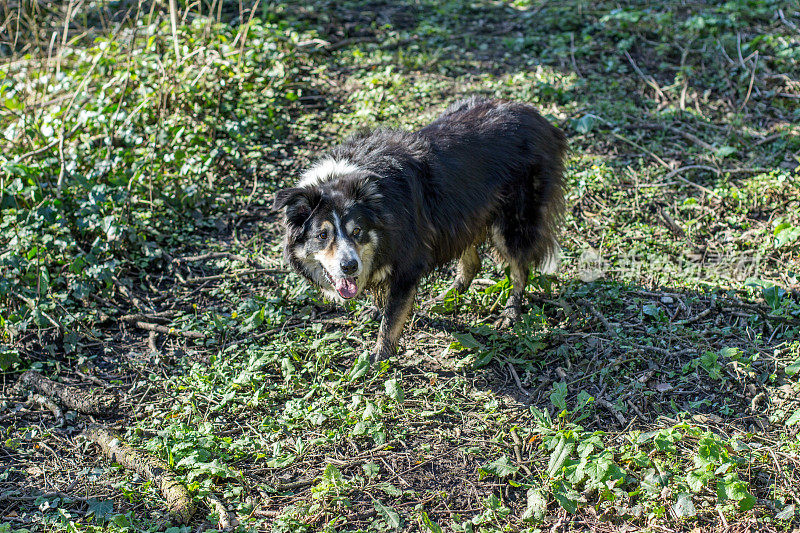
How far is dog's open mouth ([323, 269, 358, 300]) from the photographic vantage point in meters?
4.56

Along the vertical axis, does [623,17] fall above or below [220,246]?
above

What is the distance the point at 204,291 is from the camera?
5730mm

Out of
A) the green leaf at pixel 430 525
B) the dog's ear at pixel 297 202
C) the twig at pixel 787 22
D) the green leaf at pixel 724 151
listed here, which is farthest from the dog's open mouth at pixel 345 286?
the twig at pixel 787 22

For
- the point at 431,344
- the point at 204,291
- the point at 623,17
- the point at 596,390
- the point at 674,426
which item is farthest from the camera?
the point at 623,17

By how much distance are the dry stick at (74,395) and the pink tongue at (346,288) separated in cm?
170

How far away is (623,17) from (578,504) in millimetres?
7380

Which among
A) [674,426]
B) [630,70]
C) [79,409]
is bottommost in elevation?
[79,409]

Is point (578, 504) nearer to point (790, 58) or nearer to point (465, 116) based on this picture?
point (465, 116)

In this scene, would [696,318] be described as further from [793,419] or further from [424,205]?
[424,205]

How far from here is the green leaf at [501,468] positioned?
3.81 m

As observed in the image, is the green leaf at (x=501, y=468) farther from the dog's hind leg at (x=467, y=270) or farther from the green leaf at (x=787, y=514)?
the dog's hind leg at (x=467, y=270)

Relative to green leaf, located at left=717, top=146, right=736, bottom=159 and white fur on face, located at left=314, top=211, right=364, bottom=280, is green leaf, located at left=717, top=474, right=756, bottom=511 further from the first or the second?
green leaf, located at left=717, top=146, right=736, bottom=159

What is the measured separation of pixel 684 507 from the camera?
3.46m

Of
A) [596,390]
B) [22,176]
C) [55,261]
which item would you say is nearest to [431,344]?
[596,390]
